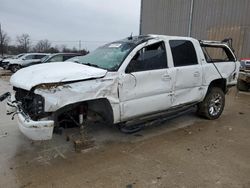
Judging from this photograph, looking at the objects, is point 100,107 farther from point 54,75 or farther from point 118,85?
point 54,75

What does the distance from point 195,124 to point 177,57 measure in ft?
5.72

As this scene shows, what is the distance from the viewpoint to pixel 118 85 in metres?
4.07

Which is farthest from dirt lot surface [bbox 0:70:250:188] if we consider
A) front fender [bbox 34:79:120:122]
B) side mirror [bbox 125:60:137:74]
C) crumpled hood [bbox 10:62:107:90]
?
side mirror [bbox 125:60:137:74]

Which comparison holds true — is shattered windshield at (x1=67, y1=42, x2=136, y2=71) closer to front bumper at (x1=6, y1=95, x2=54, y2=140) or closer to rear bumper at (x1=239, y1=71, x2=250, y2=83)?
front bumper at (x1=6, y1=95, x2=54, y2=140)

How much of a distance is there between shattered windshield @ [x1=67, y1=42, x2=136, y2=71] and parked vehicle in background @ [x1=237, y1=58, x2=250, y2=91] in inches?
285

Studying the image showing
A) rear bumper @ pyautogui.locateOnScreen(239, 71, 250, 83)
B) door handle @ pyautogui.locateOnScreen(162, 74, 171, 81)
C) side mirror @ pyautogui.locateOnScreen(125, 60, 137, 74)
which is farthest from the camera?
rear bumper @ pyautogui.locateOnScreen(239, 71, 250, 83)

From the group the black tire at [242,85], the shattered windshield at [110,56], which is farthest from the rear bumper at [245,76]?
the shattered windshield at [110,56]

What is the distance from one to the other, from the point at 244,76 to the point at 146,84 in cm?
736

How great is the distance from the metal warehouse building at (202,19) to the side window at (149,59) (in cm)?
1020

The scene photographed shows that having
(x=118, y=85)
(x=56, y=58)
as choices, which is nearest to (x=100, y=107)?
(x=118, y=85)

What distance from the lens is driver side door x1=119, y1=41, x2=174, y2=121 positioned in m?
4.22

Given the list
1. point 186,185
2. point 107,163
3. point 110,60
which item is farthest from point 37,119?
point 186,185

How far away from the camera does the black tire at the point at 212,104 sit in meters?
5.99

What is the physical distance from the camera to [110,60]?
440 cm
